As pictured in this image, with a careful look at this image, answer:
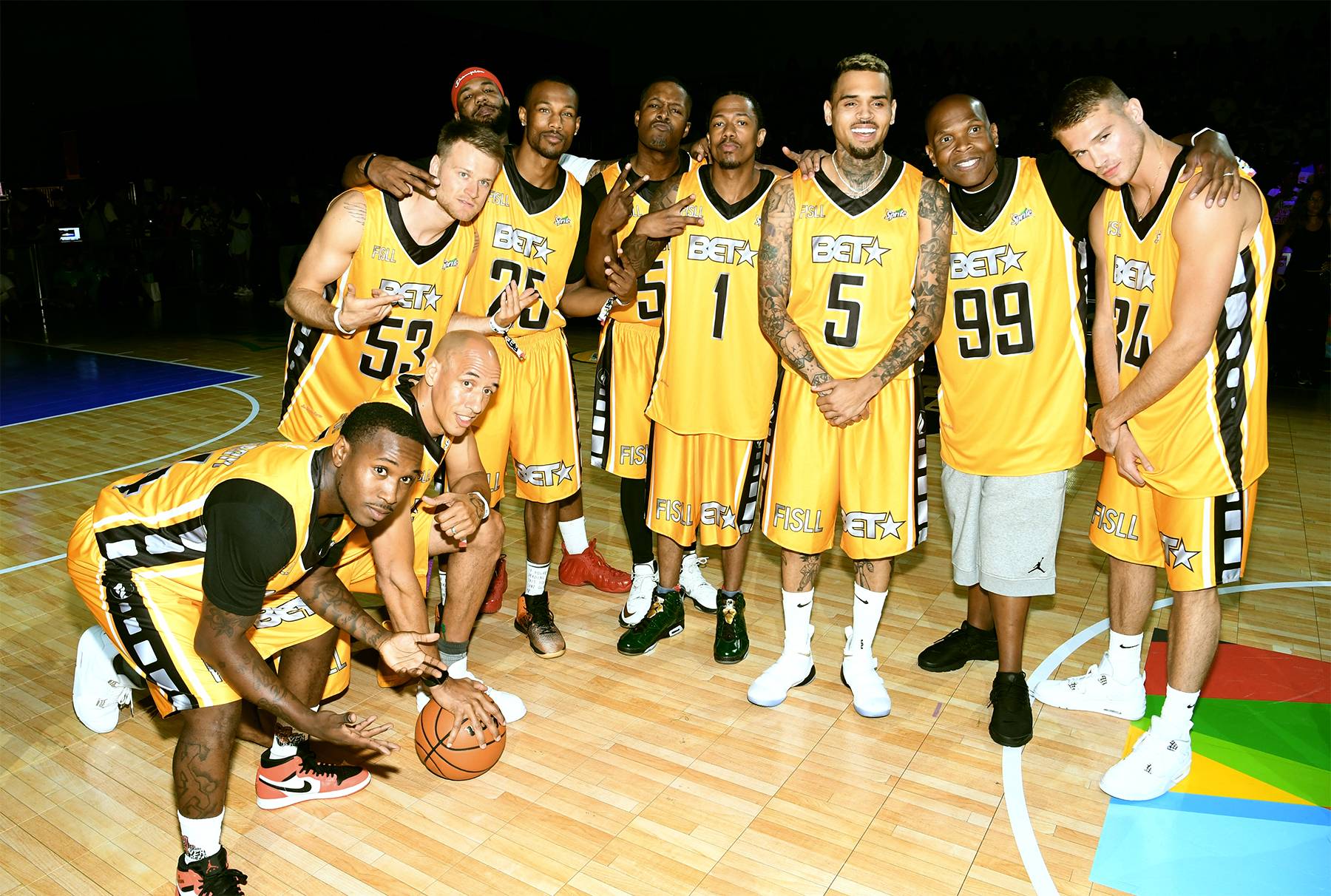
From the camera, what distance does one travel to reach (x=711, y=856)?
2717mm

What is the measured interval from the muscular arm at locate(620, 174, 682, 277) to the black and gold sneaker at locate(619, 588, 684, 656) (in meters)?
1.35

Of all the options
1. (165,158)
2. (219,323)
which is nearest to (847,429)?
(219,323)

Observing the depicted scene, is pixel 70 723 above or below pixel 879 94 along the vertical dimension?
below

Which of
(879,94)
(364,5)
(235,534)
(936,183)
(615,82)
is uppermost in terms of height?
(364,5)

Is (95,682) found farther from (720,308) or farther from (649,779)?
(720,308)

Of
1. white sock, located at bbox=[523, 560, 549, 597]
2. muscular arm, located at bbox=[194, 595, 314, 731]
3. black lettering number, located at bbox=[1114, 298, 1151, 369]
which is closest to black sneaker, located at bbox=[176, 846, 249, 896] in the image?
muscular arm, located at bbox=[194, 595, 314, 731]

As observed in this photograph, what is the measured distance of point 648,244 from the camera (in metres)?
3.68

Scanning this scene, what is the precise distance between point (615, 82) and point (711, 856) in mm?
14193

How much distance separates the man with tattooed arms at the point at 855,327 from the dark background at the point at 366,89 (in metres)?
8.90

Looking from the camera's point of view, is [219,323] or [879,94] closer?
[879,94]

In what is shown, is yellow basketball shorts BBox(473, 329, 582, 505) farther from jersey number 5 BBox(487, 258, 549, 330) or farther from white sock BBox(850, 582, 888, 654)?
white sock BBox(850, 582, 888, 654)

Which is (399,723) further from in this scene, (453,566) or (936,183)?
(936,183)

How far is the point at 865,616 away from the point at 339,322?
6.97 feet

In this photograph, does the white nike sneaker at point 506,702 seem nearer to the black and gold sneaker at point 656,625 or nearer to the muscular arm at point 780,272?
the black and gold sneaker at point 656,625
